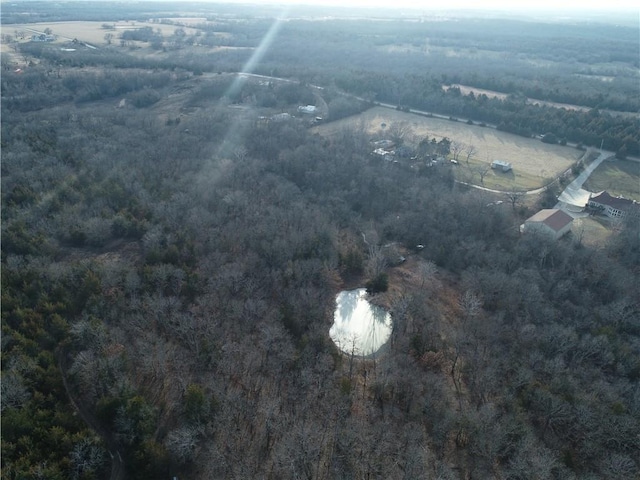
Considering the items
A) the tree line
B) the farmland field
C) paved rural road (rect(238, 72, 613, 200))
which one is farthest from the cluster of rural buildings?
the farmland field

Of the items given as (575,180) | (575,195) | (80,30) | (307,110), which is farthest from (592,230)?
(80,30)

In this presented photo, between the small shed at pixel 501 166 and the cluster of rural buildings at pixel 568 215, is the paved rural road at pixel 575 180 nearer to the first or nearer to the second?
the cluster of rural buildings at pixel 568 215

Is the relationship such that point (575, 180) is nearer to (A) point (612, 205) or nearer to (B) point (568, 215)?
(A) point (612, 205)

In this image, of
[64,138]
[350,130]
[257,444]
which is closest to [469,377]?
[257,444]

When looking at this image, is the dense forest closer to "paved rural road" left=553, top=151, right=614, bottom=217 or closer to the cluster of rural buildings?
the cluster of rural buildings

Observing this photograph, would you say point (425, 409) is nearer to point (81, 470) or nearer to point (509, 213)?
point (81, 470)

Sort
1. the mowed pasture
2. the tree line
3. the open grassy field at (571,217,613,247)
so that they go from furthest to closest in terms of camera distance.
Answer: the mowed pasture → the open grassy field at (571,217,613,247) → the tree line
